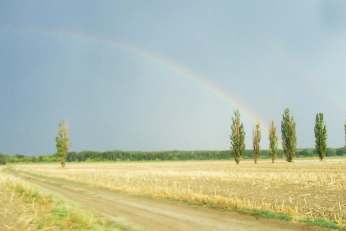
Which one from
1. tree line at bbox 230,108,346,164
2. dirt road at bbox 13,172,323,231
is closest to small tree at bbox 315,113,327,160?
tree line at bbox 230,108,346,164

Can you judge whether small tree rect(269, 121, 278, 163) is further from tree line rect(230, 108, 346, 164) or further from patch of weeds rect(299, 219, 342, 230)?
patch of weeds rect(299, 219, 342, 230)

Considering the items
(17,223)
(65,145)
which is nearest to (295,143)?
(65,145)

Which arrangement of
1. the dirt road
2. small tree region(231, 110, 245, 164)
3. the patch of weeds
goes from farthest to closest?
small tree region(231, 110, 245, 164) < the dirt road < the patch of weeds

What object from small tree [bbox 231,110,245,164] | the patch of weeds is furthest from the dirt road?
small tree [bbox 231,110,245,164]

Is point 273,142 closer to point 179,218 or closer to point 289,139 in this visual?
point 289,139

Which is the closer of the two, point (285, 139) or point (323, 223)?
point (323, 223)

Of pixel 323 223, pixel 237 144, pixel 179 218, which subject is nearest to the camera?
pixel 323 223

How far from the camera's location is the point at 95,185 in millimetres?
47344

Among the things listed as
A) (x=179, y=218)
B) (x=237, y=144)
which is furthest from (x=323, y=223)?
Result: (x=237, y=144)

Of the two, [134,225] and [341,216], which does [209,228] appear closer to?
[134,225]

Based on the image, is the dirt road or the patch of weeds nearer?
the patch of weeds

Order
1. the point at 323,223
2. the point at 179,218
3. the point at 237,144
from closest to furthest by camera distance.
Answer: the point at 323,223, the point at 179,218, the point at 237,144

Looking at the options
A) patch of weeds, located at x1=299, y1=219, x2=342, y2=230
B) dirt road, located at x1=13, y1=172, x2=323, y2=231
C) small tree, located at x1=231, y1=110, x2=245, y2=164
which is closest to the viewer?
patch of weeds, located at x1=299, y1=219, x2=342, y2=230

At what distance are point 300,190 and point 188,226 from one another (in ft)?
55.4
